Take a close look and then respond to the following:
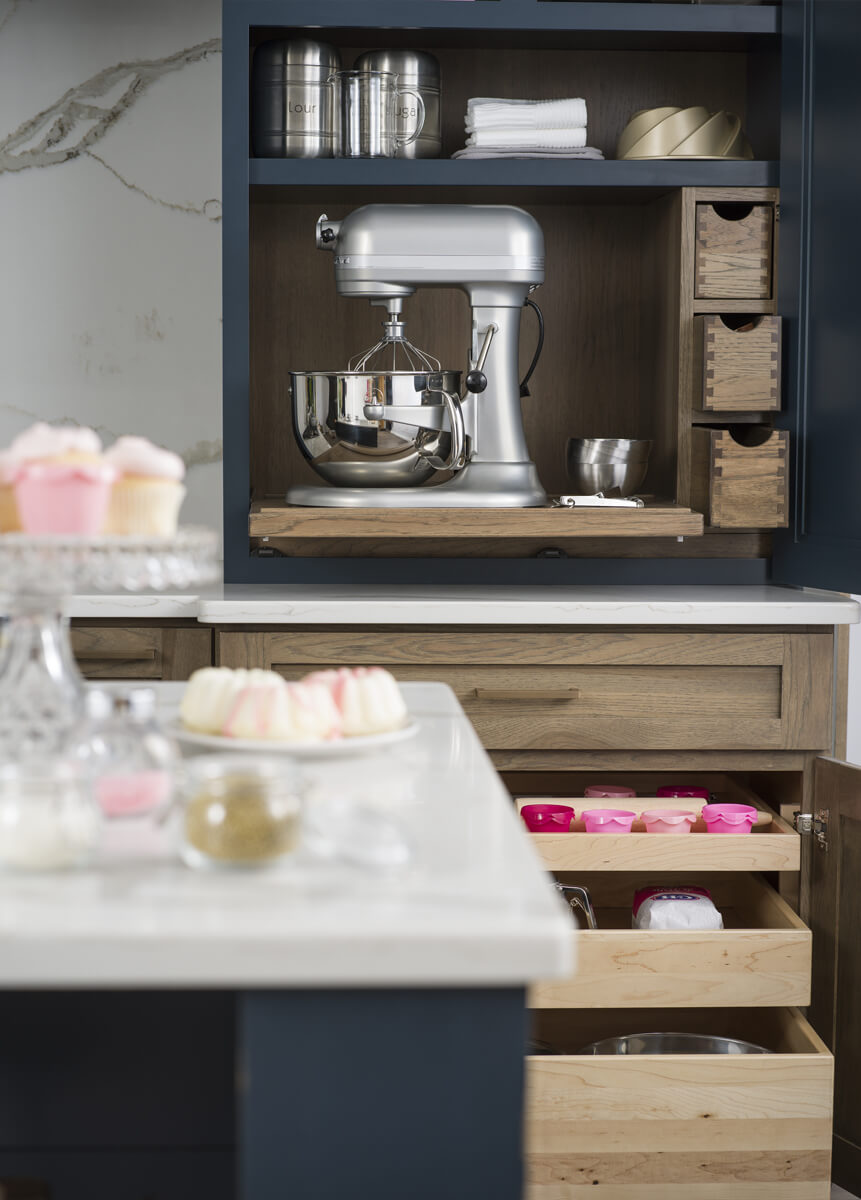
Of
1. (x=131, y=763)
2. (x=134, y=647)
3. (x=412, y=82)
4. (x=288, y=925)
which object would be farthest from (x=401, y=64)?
(x=288, y=925)

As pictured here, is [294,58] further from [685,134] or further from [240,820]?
[240,820]

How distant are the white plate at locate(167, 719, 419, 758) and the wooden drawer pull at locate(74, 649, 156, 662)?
1053 millimetres

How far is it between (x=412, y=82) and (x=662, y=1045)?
1791 mm

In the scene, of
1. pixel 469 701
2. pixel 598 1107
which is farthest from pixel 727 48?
pixel 598 1107

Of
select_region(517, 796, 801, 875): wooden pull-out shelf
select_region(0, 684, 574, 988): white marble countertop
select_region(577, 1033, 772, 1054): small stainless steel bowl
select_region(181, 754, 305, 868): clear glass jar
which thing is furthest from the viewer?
select_region(577, 1033, 772, 1054): small stainless steel bowl

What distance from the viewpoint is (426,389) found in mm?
2359

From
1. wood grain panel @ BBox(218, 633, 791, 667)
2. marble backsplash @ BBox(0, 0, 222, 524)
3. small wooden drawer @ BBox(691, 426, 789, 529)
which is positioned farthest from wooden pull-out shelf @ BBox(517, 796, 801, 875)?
marble backsplash @ BBox(0, 0, 222, 524)

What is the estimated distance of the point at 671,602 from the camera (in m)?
2.25

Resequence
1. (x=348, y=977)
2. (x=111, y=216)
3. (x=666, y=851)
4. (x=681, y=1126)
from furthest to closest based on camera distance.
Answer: (x=111, y=216)
(x=666, y=851)
(x=681, y=1126)
(x=348, y=977)

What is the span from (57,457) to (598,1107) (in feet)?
4.45

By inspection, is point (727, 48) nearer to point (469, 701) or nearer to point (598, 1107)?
point (469, 701)

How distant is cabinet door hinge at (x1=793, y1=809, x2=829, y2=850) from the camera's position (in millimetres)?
2199

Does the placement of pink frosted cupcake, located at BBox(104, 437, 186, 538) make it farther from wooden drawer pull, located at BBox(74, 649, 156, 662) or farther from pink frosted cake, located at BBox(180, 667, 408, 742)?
wooden drawer pull, located at BBox(74, 649, 156, 662)

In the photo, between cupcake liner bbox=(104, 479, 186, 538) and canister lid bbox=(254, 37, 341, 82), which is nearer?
cupcake liner bbox=(104, 479, 186, 538)
